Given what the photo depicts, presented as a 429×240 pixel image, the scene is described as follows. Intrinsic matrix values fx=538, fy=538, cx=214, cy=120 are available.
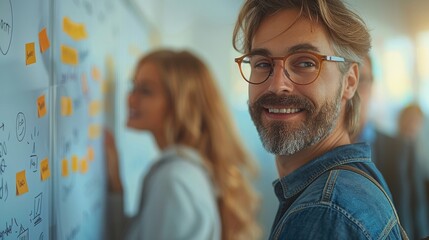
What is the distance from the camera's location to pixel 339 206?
2.52ft

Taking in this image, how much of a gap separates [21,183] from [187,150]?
1.03m

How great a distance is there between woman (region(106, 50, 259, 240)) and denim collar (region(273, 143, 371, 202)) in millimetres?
905

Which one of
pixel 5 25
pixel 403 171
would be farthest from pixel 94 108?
pixel 403 171

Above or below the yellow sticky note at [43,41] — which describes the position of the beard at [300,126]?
below

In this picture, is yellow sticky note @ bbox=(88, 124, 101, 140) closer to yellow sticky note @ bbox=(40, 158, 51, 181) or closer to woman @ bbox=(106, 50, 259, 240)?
woman @ bbox=(106, 50, 259, 240)

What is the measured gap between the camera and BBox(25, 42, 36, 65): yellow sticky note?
104 cm

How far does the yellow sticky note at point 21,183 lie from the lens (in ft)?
3.22

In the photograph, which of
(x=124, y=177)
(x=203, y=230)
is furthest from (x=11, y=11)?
(x=124, y=177)

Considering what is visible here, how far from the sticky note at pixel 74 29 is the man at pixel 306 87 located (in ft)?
2.02

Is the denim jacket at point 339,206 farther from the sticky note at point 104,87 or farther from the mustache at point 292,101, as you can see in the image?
the sticky note at point 104,87

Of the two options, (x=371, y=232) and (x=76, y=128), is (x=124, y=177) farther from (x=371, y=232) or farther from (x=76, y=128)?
(x=371, y=232)

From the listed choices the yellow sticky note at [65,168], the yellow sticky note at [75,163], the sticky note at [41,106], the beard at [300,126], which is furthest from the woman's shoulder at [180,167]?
the beard at [300,126]

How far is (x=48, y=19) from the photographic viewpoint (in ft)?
4.01

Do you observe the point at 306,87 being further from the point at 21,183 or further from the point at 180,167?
the point at 180,167
